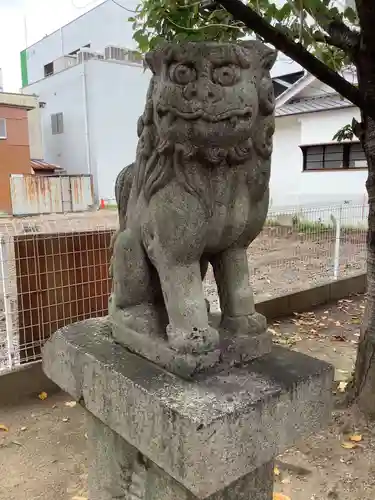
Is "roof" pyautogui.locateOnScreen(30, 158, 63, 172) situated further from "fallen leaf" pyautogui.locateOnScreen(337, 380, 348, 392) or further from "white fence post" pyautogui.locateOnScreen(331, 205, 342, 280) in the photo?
"fallen leaf" pyautogui.locateOnScreen(337, 380, 348, 392)

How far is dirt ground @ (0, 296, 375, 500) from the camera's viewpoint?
8.48 ft

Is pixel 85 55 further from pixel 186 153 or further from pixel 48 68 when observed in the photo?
pixel 186 153

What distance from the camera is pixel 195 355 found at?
1.44m

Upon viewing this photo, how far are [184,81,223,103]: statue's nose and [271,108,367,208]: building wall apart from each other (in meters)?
10.0

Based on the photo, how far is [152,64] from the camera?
4.63ft

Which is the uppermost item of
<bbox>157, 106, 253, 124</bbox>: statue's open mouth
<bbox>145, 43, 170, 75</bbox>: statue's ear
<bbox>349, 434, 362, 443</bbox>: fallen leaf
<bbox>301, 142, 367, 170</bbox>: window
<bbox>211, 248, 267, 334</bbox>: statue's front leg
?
<bbox>301, 142, 367, 170</bbox>: window

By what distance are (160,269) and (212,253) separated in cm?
21

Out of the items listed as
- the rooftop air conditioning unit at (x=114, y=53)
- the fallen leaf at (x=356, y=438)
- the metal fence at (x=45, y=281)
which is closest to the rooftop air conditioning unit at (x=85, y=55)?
the rooftop air conditioning unit at (x=114, y=53)

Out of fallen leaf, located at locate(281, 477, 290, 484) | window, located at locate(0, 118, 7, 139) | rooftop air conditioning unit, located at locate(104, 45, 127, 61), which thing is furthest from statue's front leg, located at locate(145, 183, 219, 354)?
rooftop air conditioning unit, located at locate(104, 45, 127, 61)

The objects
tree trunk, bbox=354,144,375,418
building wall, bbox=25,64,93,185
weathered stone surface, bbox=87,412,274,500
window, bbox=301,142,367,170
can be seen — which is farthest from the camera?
building wall, bbox=25,64,93,185

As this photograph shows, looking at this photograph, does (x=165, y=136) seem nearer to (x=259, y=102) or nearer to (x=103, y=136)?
(x=259, y=102)

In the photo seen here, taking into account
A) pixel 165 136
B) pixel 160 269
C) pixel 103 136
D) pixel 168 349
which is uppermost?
Answer: pixel 103 136

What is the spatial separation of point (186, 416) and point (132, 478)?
0.61 meters

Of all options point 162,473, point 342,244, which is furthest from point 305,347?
point 162,473
